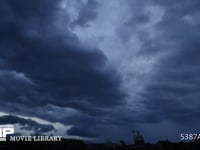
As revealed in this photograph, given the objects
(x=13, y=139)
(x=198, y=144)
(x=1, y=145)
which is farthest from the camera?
(x=198, y=144)

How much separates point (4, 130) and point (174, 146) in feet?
207

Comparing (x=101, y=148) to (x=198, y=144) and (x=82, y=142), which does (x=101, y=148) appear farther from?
(x=198, y=144)

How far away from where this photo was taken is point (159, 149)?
448 feet

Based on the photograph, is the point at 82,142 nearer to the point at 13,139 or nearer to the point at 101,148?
the point at 101,148

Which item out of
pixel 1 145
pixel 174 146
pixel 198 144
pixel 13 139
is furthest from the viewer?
Result: pixel 198 144

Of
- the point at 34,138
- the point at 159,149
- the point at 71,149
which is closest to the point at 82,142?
the point at 71,149

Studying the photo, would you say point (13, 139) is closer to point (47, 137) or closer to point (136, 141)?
point (47, 137)

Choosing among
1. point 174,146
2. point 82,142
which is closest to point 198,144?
point 174,146

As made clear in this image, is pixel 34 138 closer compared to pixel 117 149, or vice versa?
pixel 34 138

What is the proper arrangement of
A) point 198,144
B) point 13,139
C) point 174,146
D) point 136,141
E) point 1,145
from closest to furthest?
1. point 1,145
2. point 13,139
3. point 174,146
4. point 198,144
5. point 136,141

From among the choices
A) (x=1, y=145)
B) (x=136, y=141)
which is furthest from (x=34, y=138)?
(x=136, y=141)

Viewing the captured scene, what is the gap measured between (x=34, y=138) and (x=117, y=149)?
3924cm

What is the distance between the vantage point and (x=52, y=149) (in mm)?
124250

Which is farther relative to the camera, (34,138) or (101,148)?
(101,148)
